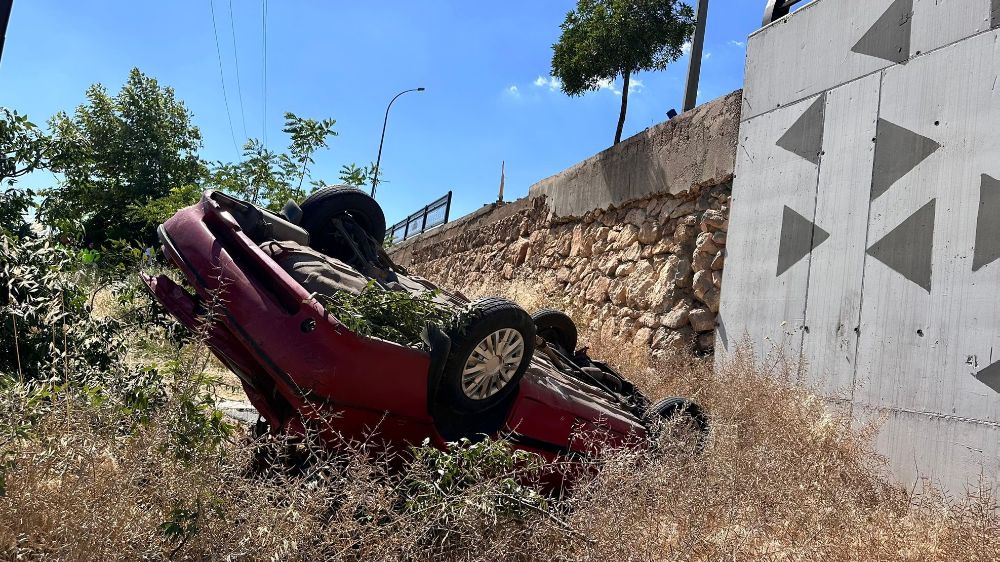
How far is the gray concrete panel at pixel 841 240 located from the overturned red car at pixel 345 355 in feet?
7.08

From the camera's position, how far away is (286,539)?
237 cm

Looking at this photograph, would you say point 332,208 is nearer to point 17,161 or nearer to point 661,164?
point 17,161

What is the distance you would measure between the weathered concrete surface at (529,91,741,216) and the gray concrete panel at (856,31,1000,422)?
6.42ft

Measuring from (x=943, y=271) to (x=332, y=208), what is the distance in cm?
406

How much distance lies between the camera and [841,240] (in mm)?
5641

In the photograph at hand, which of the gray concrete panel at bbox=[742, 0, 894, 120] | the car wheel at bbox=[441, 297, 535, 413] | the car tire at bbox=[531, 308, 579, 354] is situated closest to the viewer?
the car wheel at bbox=[441, 297, 535, 413]

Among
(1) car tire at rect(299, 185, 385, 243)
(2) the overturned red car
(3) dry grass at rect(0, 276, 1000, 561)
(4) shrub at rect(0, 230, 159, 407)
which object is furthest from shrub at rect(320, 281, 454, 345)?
(4) shrub at rect(0, 230, 159, 407)

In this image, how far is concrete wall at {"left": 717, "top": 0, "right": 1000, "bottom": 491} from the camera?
15.2 ft

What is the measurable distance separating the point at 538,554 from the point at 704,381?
12.5 feet

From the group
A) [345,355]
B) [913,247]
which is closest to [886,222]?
[913,247]

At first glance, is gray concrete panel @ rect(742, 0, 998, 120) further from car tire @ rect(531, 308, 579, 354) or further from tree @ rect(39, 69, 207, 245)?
tree @ rect(39, 69, 207, 245)

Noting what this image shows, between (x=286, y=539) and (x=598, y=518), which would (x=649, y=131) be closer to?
(x=598, y=518)

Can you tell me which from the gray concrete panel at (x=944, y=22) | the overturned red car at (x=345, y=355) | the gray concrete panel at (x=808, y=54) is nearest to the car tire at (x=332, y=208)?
the overturned red car at (x=345, y=355)

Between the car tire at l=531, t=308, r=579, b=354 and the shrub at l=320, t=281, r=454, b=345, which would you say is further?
the car tire at l=531, t=308, r=579, b=354
